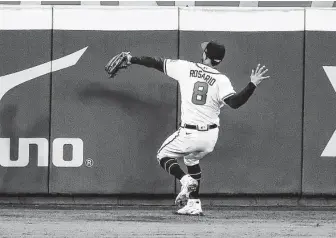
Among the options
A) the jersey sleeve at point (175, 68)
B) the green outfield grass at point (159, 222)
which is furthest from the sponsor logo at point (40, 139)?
the jersey sleeve at point (175, 68)

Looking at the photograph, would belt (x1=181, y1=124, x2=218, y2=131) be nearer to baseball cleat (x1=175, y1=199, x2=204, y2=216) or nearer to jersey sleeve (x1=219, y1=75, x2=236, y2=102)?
jersey sleeve (x1=219, y1=75, x2=236, y2=102)

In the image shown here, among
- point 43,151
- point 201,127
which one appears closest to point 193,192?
point 201,127

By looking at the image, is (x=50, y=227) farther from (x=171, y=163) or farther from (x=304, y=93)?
(x=304, y=93)

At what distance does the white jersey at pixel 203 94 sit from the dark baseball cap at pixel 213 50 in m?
0.12

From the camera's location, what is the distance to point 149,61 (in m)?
10.8

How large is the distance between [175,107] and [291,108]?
1297 mm

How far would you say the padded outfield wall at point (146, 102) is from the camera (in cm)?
1173

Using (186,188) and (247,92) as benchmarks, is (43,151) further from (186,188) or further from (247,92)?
(247,92)

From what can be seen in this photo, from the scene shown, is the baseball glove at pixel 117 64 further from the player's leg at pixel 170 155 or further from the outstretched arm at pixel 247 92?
the outstretched arm at pixel 247 92

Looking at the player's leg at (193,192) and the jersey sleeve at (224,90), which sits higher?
the jersey sleeve at (224,90)

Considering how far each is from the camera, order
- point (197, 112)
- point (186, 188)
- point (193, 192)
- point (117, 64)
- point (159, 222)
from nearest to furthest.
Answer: point (159, 222)
point (186, 188)
point (197, 112)
point (193, 192)
point (117, 64)

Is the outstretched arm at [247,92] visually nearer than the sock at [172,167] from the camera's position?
Yes

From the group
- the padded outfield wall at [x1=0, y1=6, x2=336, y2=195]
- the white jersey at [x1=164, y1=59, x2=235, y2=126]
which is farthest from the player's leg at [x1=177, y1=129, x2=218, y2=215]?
the padded outfield wall at [x1=0, y1=6, x2=336, y2=195]

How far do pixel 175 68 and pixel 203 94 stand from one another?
0.49m
